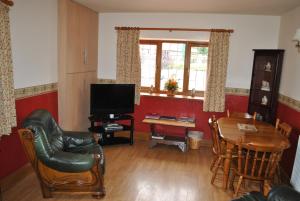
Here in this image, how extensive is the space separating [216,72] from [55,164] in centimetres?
313

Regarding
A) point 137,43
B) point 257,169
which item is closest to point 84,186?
point 257,169

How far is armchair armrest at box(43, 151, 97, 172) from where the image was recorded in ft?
8.75

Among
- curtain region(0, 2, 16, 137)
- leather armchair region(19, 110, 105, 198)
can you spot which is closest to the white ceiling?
curtain region(0, 2, 16, 137)

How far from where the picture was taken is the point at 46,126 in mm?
2953

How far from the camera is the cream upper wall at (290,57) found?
3.58 m

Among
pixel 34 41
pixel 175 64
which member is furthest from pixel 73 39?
pixel 175 64

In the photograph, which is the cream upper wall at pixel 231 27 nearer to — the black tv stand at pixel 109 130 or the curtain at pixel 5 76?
the black tv stand at pixel 109 130

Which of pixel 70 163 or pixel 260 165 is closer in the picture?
pixel 70 163

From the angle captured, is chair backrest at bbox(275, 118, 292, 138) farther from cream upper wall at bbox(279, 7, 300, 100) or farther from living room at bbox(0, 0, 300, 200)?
cream upper wall at bbox(279, 7, 300, 100)

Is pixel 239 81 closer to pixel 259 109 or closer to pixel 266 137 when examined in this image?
pixel 259 109

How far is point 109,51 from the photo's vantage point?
5.07 m

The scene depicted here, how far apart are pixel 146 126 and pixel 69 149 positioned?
6.92ft

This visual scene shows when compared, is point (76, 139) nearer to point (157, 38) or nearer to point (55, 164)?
point (55, 164)

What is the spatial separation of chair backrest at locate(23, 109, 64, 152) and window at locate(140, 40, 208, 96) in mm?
2381
